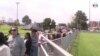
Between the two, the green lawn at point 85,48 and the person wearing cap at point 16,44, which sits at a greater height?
the person wearing cap at point 16,44

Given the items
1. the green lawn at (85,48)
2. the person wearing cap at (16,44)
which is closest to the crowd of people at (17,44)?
the person wearing cap at (16,44)

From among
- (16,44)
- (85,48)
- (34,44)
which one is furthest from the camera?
(85,48)

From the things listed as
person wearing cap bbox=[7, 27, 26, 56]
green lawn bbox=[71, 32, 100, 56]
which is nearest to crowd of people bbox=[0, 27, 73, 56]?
person wearing cap bbox=[7, 27, 26, 56]

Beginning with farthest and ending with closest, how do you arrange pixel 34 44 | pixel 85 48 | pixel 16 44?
pixel 85 48
pixel 34 44
pixel 16 44

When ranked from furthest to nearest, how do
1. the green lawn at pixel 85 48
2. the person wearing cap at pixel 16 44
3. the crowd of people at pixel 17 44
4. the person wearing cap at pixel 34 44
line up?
the green lawn at pixel 85 48
the person wearing cap at pixel 34 44
the person wearing cap at pixel 16 44
the crowd of people at pixel 17 44

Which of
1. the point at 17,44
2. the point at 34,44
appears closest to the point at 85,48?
the point at 34,44

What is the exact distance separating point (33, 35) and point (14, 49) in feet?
6.38

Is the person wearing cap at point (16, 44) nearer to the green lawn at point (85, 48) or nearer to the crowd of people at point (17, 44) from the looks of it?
the crowd of people at point (17, 44)

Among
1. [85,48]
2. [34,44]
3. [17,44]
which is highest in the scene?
[17,44]

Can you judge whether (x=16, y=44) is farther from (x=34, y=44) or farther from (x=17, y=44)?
(x=34, y=44)

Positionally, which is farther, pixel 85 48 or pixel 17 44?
pixel 85 48

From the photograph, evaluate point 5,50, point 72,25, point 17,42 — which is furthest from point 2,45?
point 72,25

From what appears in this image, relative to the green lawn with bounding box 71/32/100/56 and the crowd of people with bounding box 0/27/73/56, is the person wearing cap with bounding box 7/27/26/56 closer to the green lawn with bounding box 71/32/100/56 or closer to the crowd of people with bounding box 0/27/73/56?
the crowd of people with bounding box 0/27/73/56

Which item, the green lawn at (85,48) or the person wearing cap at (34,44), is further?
the green lawn at (85,48)
